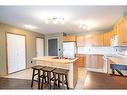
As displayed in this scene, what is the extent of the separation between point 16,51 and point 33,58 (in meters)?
0.40

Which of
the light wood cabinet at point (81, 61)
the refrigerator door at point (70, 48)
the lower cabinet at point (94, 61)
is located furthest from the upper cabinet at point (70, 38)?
the lower cabinet at point (94, 61)

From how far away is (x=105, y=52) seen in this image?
4109mm

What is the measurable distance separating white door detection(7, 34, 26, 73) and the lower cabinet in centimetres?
240

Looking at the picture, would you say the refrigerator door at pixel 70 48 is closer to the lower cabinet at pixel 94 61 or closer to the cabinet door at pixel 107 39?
the lower cabinet at pixel 94 61

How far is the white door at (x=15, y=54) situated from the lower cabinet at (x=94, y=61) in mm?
2400

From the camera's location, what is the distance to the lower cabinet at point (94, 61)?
3.83m

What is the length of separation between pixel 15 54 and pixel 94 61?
2665 millimetres

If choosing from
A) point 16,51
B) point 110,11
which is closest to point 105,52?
point 110,11

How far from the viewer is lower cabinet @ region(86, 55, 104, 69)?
3825 mm

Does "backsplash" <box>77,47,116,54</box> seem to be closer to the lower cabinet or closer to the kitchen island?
the lower cabinet

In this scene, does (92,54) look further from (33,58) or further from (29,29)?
(29,29)

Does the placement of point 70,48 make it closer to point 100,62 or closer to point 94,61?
point 94,61

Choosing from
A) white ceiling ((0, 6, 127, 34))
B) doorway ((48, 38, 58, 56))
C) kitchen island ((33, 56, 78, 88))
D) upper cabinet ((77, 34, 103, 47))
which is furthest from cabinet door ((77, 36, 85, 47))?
kitchen island ((33, 56, 78, 88))
